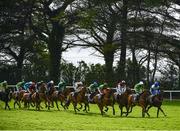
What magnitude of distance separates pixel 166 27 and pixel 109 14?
479cm

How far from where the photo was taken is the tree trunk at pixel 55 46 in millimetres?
50684

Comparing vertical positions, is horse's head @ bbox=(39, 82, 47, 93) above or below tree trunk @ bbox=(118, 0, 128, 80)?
below

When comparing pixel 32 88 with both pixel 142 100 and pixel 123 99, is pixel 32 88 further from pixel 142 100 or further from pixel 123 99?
pixel 142 100

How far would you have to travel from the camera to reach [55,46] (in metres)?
51.6

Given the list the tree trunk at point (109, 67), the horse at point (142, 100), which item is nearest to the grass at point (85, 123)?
the horse at point (142, 100)

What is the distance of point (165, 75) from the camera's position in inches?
1784

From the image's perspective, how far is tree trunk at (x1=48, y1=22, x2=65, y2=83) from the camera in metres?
50.7

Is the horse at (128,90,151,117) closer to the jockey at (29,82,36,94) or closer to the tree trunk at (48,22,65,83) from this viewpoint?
the jockey at (29,82,36,94)

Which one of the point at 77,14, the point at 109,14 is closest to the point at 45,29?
the point at 77,14

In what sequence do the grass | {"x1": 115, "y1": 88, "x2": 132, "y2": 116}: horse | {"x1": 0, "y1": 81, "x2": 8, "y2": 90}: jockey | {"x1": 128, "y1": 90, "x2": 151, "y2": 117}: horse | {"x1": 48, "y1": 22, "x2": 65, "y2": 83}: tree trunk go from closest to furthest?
the grass → {"x1": 128, "y1": 90, "x2": 151, "y2": 117}: horse → {"x1": 115, "y1": 88, "x2": 132, "y2": 116}: horse → {"x1": 0, "y1": 81, "x2": 8, "y2": 90}: jockey → {"x1": 48, "y1": 22, "x2": 65, "y2": 83}: tree trunk

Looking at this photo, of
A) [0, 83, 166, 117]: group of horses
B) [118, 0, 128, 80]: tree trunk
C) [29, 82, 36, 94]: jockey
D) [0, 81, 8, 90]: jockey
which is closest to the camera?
[0, 83, 166, 117]: group of horses

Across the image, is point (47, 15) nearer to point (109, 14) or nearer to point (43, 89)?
point (109, 14)

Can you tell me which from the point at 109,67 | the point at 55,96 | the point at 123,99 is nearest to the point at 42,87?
the point at 55,96

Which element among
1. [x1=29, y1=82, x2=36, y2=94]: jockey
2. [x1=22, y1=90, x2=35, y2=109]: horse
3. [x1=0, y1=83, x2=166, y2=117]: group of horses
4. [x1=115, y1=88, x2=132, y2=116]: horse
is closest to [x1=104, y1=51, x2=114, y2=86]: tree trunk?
[x1=0, y1=83, x2=166, y2=117]: group of horses
